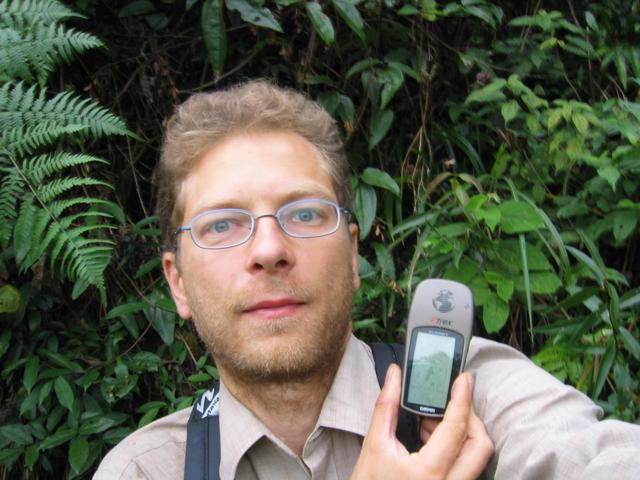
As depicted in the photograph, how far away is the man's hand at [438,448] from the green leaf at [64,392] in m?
1.53

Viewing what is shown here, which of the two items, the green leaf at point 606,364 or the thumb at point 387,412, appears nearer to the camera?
the thumb at point 387,412

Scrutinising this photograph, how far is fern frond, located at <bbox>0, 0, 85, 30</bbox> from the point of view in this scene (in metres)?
2.47

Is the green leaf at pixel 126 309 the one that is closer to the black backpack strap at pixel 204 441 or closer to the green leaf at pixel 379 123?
the black backpack strap at pixel 204 441

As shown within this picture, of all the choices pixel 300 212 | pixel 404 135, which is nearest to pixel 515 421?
pixel 300 212

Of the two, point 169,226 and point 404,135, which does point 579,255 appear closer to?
point 404,135

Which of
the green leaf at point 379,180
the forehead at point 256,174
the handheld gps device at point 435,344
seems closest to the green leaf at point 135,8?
the green leaf at point 379,180

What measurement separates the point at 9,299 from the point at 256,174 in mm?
1449

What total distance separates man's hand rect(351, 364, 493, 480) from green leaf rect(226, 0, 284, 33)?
5.80ft

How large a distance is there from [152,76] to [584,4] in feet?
7.53

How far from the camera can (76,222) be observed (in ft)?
9.40

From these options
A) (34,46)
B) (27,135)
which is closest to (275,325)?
(27,135)

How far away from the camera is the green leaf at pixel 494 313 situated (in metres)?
2.32

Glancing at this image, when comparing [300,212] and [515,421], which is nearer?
[515,421]

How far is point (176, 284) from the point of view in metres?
2.04
